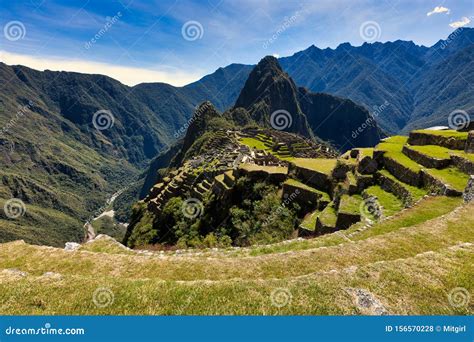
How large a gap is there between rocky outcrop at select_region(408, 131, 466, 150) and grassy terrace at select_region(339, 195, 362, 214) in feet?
38.3

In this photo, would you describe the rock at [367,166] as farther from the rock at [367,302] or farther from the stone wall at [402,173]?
the rock at [367,302]

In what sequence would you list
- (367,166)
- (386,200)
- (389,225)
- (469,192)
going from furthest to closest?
1. (367,166)
2. (386,200)
3. (469,192)
4. (389,225)

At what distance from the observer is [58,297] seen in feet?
32.3

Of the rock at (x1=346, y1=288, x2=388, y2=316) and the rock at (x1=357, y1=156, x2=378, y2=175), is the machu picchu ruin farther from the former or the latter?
the rock at (x1=346, y1=288, x2=388, y2=316)

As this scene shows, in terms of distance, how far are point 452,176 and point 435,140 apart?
39.2 feet

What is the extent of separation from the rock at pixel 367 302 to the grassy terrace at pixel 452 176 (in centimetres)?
1489

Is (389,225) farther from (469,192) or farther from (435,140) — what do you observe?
(435,140)

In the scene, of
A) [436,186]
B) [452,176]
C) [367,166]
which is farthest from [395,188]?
[367,166]

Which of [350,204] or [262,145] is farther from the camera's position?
[262,145]

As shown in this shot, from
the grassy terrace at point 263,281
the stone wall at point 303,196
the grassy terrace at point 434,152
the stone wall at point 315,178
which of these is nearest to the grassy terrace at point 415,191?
the grassy terrace at point 434,152

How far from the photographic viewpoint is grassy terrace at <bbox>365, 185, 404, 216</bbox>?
21.4 m

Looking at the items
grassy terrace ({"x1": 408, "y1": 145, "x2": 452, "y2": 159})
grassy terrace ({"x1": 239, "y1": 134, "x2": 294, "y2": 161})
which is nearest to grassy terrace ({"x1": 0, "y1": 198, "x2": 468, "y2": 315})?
grassy terrace ({"x1": 408, "y1": 145, "x2": 452, "y2": 159})

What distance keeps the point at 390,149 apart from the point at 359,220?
13762 mm

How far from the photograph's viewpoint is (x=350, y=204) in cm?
2428
